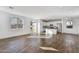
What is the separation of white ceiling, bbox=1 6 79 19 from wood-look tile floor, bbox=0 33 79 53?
58 centimetres

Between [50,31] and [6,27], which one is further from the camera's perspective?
[50,31]

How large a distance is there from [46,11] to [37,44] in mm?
926

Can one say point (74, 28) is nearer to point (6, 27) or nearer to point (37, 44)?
point (37, 44)

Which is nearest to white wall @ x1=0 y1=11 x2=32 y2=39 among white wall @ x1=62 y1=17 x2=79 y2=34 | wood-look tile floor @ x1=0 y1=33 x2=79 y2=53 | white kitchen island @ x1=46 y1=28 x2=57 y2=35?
wood-look tile floor @ x1=0 y1=33 x2=79 y2=53

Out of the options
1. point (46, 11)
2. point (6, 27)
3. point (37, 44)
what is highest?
point (46, 11)

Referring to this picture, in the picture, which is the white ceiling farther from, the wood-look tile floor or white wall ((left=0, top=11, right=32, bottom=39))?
the wood-look tile floor

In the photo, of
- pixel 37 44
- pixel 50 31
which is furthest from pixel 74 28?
pixel 37 44

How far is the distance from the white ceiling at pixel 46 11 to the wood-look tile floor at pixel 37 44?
1.91 feet

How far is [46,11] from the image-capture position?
2469 mm

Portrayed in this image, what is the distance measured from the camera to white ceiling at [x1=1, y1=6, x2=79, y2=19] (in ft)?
7.66
